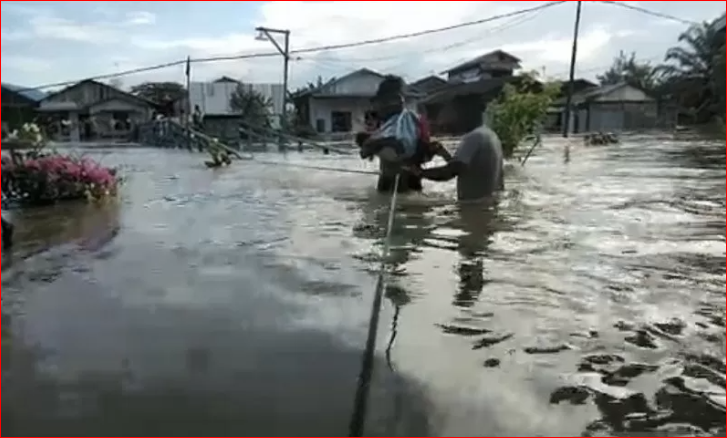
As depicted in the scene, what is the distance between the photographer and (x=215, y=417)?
306cm

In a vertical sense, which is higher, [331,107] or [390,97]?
[331,107]

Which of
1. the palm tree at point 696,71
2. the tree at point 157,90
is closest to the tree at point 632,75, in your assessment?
the palm tree at point 696,71

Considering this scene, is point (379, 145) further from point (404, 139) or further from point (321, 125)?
point (321, 125)

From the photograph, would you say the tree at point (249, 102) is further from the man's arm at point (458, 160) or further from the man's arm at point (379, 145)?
the man's arm at point (458, 160)

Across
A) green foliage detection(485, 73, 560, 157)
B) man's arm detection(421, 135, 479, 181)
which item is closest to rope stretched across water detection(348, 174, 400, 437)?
man's arm detection(421, 135, 479, 181)

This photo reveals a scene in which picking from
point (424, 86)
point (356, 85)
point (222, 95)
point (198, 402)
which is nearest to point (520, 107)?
point (424, 86)

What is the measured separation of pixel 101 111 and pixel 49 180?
39179 mm

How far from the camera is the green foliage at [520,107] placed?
Answer: 18.1 m

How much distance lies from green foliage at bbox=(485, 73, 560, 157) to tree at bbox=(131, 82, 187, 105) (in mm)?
30120

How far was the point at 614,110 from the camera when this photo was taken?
5116 cm

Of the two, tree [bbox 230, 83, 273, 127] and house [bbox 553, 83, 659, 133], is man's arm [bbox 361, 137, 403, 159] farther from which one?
house [bbox 553, 83, 659, 133]

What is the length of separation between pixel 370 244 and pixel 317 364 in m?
3.40

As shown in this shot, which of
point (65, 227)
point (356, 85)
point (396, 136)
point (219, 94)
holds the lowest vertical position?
point (65, 227)

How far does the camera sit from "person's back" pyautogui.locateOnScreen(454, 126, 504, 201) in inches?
348
